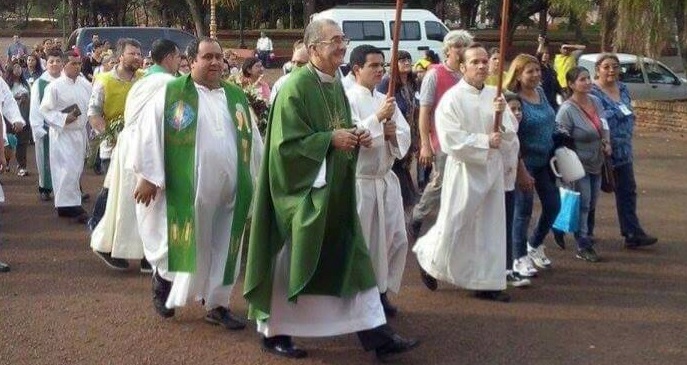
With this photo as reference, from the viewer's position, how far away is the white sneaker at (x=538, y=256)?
9023mm

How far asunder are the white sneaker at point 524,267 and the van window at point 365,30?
21663 millimetres

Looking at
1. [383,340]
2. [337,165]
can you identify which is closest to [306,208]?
[337,165]

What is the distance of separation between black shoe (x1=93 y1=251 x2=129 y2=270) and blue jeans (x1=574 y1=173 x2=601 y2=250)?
373 centimetres

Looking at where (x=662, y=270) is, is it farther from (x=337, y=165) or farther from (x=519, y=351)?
(x=337, y=165)

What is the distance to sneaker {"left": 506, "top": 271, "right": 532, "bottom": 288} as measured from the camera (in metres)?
8.34

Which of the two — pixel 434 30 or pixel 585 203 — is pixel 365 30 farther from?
pixel 585 203

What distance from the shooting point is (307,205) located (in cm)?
609

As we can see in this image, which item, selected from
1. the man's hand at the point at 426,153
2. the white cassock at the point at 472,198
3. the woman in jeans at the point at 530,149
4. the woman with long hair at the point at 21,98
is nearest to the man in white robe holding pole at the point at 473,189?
the white cassock at the point at 472,198

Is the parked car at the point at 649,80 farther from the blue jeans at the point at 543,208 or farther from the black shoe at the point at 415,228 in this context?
the blue jeans at the point at 543,208

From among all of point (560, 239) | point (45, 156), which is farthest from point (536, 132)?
point (45, 156)

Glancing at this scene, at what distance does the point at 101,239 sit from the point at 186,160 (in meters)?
2.02

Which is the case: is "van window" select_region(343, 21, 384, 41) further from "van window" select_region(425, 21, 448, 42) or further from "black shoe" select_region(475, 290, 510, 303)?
"black shoe" select_region(475, 290, 510, 303)

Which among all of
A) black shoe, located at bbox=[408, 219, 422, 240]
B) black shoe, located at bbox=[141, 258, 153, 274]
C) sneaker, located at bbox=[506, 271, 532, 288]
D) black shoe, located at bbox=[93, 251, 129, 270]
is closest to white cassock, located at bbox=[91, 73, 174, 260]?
black shoe, located at bbox=[93, 251, 129, 270]

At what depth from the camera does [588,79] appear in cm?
921
